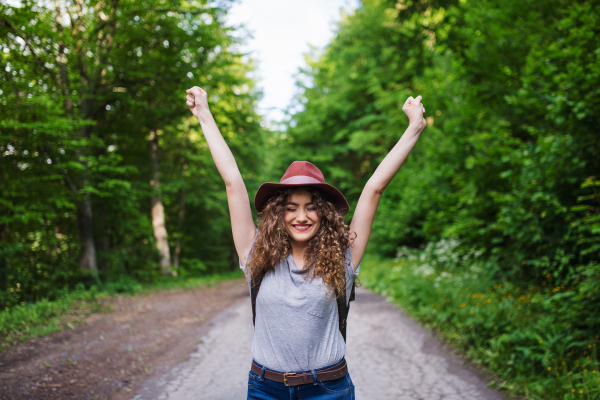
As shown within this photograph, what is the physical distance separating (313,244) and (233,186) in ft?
1.68

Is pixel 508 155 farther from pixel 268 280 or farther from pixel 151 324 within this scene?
pixel 151 324

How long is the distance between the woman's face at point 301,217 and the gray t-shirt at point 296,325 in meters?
0.19

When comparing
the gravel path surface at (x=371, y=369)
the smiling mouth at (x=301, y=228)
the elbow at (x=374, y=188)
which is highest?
the elbow at (x=374, y=188)

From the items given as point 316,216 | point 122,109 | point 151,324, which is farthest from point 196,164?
point 316,216

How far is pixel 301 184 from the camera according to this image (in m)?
1.92

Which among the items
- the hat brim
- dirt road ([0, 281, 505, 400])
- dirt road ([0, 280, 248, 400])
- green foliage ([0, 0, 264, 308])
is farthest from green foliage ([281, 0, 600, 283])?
green foliage ([0, 0, 264, 308])

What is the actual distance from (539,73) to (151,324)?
7637mm

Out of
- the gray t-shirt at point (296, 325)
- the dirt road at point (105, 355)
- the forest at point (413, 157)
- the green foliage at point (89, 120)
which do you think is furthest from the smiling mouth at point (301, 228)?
the green foliage at point (89, 120)

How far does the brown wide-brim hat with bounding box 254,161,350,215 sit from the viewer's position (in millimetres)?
1954

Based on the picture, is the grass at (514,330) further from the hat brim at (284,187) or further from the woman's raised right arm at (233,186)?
the woman's raised right arm at (233,186)

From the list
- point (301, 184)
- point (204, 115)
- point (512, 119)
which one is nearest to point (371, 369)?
point (301, 184)

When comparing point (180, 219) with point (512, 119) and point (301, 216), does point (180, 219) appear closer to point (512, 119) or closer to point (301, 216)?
point (512, 119)

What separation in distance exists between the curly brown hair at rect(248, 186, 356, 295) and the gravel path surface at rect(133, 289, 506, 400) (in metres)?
2.80

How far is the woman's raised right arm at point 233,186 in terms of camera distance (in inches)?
76.2
